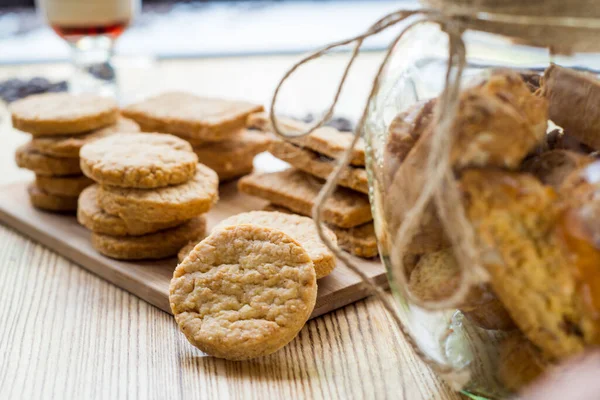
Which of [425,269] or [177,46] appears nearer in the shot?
[425,269]

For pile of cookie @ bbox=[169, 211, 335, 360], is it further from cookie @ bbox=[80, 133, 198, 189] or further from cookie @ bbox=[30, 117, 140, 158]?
cookie @ bbox=[30, 117, 140, 158]

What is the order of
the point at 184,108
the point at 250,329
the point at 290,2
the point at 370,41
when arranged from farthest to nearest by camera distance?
the point at 290,2 → the point at 370,41 → the point at 184,108 → the point at 250,329

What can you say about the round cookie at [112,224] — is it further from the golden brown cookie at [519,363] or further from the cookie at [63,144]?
the golden brown cookie at [519,363]

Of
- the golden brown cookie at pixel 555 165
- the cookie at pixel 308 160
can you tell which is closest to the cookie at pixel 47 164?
the cookie at pixel 308 160

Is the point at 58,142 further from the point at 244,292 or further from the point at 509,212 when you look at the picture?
the point at 509,212

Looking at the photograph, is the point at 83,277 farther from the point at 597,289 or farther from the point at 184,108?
the point at 597,289

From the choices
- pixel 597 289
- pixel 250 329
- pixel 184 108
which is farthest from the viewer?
pixel 184 108

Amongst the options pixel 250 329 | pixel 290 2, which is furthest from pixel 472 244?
pixel 290 2
